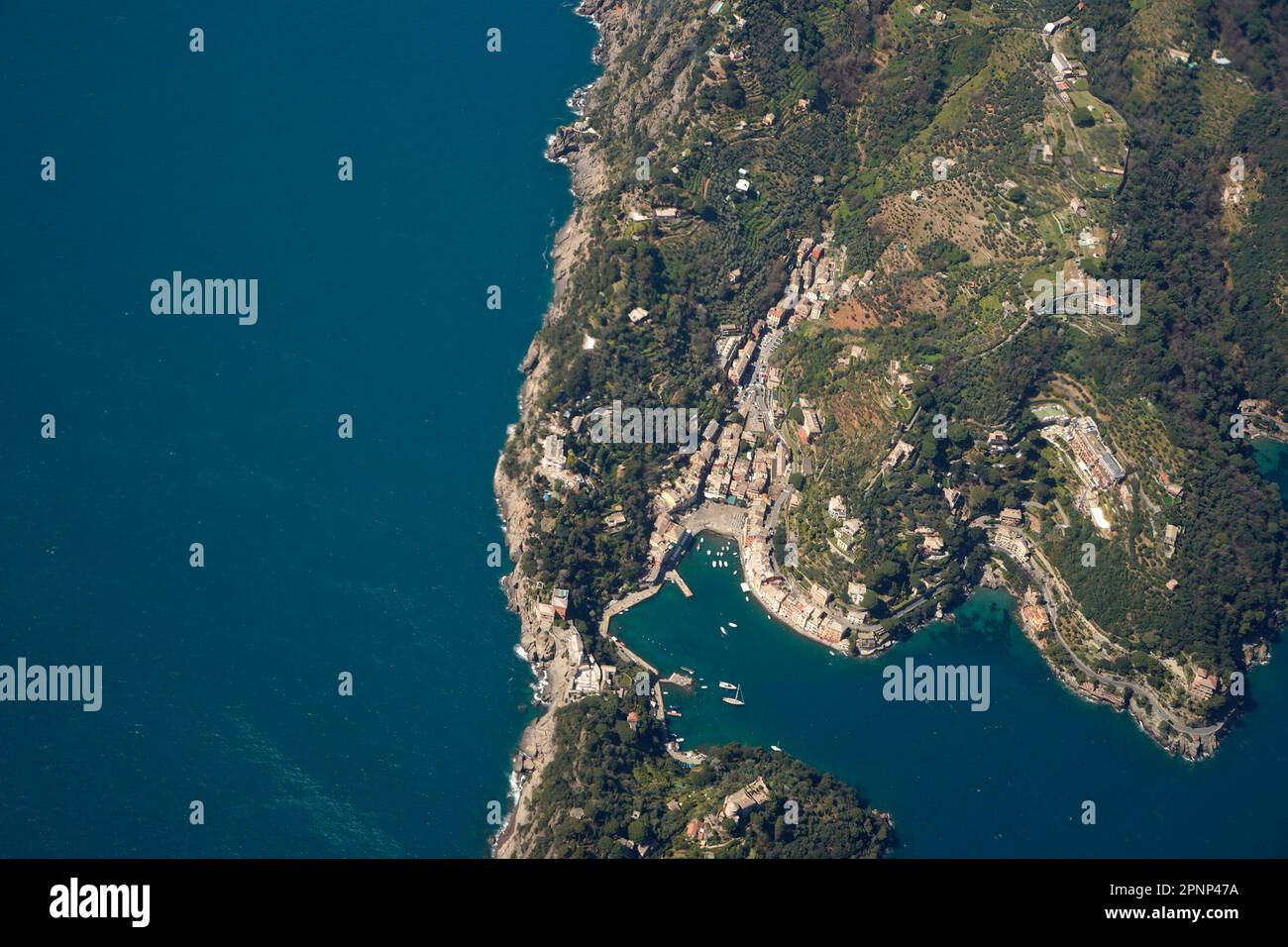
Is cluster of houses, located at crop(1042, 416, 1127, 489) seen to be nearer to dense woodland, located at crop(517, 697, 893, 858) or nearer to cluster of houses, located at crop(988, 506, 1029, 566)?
cluster of houses, located at crop(988, 506, 1029, 566)

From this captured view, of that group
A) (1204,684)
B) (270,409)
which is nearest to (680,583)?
(270,409)

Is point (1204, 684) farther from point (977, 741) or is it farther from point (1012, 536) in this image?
point (1012, 536)

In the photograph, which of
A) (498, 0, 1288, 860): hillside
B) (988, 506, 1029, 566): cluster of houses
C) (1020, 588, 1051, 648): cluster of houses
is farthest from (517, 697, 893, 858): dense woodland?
(988, 506, 1029, 566): cluster of houses

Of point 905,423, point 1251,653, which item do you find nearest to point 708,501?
point 905,423

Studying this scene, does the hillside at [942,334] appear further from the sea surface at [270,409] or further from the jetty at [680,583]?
the sea surface at [270,409]

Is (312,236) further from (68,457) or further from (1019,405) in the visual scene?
(1019,405)

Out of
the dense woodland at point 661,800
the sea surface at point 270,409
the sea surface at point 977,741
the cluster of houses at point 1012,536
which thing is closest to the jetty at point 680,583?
the sea surface at point 977,741
